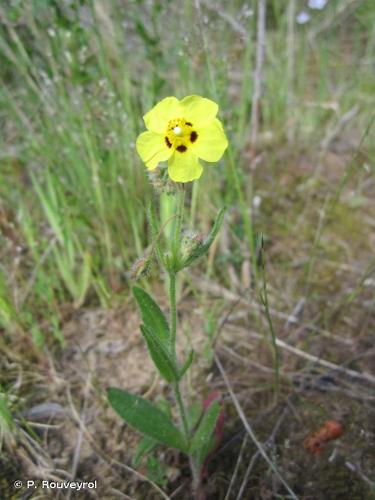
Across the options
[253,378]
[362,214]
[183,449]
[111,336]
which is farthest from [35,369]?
[362,214]

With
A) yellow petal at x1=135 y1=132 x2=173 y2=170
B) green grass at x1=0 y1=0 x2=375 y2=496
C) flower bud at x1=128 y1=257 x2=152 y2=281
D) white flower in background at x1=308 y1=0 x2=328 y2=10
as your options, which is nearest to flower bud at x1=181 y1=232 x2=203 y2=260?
flower bud at x1=128 y1=257 x2=152 y2=281

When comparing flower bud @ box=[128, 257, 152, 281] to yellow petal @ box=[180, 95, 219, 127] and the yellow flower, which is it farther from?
yellow petal @ box=[180, 95, 219, 127]

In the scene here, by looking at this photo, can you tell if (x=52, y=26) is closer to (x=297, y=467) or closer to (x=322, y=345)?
(x=322, y=345)

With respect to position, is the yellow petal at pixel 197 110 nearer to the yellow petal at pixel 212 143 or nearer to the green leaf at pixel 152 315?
the yellow petal at pixel 212 143

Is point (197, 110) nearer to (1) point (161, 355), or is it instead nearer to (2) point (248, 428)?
(1) point (161, 355)

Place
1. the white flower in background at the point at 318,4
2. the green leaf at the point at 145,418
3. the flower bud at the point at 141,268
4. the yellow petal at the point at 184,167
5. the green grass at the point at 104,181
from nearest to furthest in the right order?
the yellow petal at the point at 184,167 → the flower bud at the point at 141,268 → the green leaf at the point at 145,418 → the green grass at the point at 104,181 → the white flower in background at the point at 318,4

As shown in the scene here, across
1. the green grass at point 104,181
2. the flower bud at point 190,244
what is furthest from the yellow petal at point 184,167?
the green grass at point 104,181
